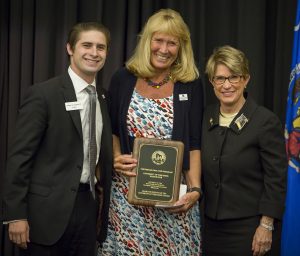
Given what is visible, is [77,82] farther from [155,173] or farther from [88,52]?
[155,173]

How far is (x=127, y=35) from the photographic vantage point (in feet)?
13.1

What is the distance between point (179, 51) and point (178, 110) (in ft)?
1.32

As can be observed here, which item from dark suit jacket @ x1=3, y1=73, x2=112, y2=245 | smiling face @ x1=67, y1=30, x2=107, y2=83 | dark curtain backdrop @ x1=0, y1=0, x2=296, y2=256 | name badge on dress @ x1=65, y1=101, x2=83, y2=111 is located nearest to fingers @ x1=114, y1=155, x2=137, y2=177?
dark suit jacket @ x1=3, y1=73, x2=112, y2=245

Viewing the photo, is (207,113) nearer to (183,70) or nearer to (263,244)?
(183,70)

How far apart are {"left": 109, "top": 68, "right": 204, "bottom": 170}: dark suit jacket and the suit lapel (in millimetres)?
347

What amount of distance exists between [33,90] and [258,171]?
53.1 inches

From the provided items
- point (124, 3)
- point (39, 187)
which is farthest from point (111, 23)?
point (39, 187)

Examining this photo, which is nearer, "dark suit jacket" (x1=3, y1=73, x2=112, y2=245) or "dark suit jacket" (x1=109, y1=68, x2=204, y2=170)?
"dark suit jacket" (x1=3, y1=73, x2=112, y2=245)

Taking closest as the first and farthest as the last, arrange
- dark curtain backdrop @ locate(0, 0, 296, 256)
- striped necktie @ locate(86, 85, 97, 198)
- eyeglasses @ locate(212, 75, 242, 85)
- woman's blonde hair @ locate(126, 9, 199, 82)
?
striped necktie @ locate(86, 85, 97, 198), eyeglasses @ locate(212, 75, 242, 85), woman's blonde hair @ locate(126, 9, 199, 82), dark curtain backdrop @ locate(0, 0, 296, 256)

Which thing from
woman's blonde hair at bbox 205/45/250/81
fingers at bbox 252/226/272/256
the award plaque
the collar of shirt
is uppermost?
woman's blonde hair at bbox 205/45/250/81

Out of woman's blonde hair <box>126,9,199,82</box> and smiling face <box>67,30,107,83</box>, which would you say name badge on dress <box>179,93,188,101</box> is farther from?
smiling face <box>67,30,107,83</box>

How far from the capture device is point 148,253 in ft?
9.09

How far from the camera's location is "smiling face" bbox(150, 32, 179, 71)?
9.12 feet

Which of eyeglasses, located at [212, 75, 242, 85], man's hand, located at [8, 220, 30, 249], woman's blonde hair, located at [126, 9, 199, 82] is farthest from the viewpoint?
woman's blonde hair, located at [126, 9, 199, 82]
